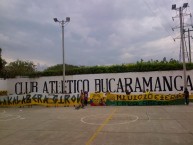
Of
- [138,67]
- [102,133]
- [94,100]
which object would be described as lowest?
[102,133]

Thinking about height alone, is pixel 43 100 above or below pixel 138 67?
below

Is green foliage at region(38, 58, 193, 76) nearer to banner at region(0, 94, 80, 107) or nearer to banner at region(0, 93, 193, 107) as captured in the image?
banner at region(0, 93, 193, 107)

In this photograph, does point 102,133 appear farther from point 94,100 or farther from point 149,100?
point 94,100

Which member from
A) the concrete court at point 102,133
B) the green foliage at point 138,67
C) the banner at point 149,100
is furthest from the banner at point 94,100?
the concrete court at point 102,133

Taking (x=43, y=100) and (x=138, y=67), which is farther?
(x=138, y=67)

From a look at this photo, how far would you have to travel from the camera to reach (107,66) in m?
36.8

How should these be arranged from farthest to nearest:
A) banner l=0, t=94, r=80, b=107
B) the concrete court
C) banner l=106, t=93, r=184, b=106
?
banner l=0, t=94, r=80, b=107
banner l=106, t=93, r=184, b=106
the concrete court

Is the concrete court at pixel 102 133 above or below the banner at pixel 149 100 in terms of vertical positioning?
below

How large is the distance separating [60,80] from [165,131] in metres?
26.1

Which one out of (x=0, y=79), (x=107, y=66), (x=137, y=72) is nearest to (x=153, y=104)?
(x=137, y=72)

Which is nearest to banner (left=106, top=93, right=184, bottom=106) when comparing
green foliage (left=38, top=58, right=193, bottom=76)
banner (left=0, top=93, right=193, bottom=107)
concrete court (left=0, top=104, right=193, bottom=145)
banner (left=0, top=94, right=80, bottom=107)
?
banner (left=0, top=93, right=193, bottom=107)

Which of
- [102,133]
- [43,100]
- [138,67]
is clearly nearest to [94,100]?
[43,100]

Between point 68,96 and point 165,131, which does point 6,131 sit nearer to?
point 165,131

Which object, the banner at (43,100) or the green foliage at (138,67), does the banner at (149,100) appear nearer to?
the banner at (43,100)
